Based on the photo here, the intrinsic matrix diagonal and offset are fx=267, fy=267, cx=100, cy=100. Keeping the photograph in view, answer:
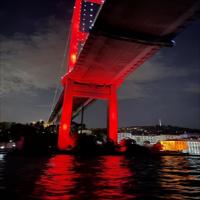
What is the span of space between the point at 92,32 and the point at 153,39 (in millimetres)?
4732

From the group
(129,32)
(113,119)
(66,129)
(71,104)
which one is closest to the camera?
(129,32)

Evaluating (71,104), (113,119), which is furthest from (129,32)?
(113,119)

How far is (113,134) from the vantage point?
31.2 meters

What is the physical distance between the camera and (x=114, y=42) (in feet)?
67.1

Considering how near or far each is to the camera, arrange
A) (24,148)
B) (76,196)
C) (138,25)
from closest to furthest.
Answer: (76,196) < (138,25) < (24,148)

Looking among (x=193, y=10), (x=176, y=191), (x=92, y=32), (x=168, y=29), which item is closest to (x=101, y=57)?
(x=92, y=32)

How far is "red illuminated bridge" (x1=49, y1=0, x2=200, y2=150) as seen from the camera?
16.1 m

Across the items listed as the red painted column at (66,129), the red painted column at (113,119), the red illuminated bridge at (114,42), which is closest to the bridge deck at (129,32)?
the red illuminated bridge at (114,42)

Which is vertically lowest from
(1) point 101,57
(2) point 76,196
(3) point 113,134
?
(2) point 76,196

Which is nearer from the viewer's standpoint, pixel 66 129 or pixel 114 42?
pixel 114 42

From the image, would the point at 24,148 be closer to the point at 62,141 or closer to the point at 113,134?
the point at 62,141

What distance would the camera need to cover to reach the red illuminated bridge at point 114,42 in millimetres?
16141

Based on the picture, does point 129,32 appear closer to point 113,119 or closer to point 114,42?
point 114,42

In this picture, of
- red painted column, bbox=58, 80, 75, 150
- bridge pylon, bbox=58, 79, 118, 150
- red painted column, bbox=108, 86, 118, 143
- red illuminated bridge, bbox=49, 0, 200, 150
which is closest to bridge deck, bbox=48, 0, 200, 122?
red illuminated bridge, bbox=49, 0, 200, 150
